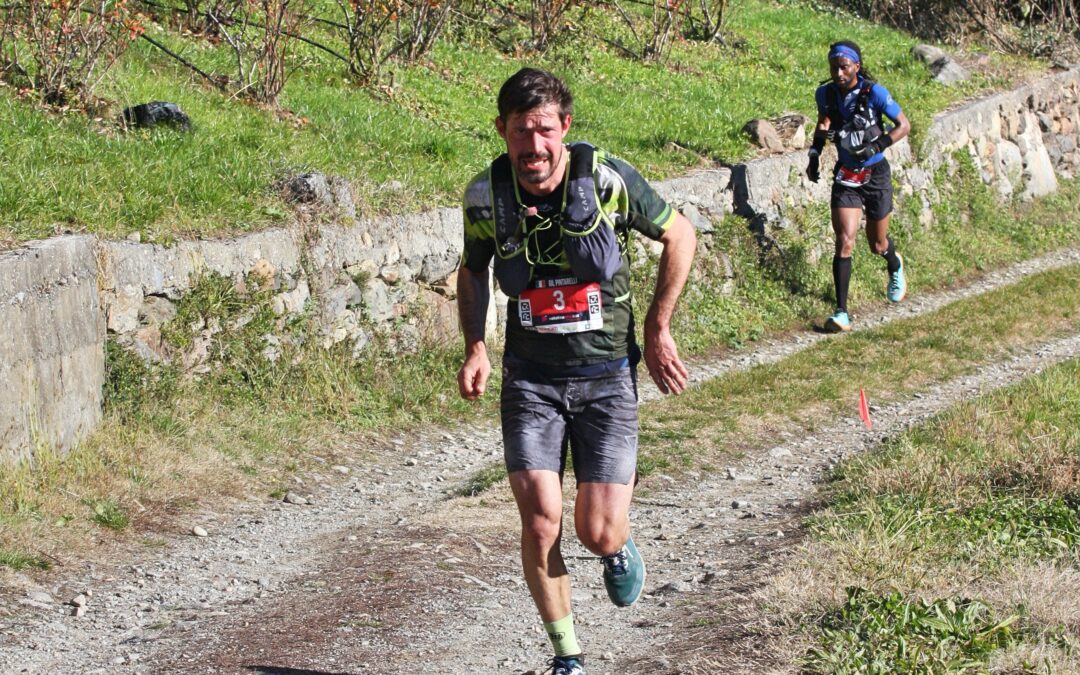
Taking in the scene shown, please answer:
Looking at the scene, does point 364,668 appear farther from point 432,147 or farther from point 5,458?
point 432,147

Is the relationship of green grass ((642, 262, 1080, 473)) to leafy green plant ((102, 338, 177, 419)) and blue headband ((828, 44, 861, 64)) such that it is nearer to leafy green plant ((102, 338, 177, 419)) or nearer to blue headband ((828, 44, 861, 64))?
blue headband ((828, 44, 861, 64))

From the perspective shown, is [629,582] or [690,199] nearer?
[629,582]

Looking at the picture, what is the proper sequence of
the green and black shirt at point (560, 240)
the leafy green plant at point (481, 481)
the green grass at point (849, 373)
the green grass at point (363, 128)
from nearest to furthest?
the green and black shirt at point (560, 240) → the leafy green plant at point (481, 481) → the green grass at point (363, 128) → the green grass at point (849, 373)

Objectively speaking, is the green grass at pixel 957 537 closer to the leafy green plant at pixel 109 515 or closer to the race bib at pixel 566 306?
the race bib at pixel 566 306

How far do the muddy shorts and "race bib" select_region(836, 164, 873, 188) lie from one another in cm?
3

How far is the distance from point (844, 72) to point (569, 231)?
682 centimetres

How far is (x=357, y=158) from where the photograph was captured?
9.65m

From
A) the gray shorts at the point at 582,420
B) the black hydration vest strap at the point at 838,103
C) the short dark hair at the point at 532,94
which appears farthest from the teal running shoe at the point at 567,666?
the black hydration vest strap at the point at 838,103

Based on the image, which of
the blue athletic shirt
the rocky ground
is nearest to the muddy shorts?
the blue athletic shirt

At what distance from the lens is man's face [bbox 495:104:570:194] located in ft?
13.9

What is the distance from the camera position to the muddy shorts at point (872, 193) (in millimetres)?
10969

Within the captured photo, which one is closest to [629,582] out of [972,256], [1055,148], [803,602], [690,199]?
[803,602]

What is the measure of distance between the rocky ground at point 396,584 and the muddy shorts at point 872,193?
3.60 m

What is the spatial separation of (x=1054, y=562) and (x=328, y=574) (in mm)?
2818
